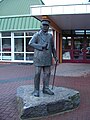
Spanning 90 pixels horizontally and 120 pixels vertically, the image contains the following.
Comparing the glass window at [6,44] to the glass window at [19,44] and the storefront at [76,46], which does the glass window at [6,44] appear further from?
the storefront at [76,46]

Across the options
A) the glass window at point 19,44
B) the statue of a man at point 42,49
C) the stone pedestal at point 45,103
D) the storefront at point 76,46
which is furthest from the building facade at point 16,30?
the stone pedestal at point 45,103

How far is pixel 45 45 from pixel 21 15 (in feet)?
51.0

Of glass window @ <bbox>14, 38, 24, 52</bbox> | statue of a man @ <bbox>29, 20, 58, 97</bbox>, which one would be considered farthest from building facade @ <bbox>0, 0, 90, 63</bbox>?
statue of a man @ <bbox>29, 20, 58, 97</bbox>

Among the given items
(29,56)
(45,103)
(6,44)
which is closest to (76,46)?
(29,56)

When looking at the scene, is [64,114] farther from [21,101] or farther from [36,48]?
[36,48]

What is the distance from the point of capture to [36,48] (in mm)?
6996

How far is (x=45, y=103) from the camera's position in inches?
255

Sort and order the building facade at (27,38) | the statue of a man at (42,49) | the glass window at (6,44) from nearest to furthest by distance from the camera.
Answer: the statue of a man at (42,49) → the building facade at (27,38) → the glass window at (6,44)

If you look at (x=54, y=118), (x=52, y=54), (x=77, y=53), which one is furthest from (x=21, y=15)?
(x=54, y=118)

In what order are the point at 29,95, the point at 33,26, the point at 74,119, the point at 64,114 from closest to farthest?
the point at 74,119 < the point at 64,114 < the point at 29,95 < the point at 33,26

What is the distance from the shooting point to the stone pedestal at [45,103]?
628cm

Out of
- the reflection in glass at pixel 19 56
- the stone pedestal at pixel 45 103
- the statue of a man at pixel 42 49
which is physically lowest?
the stone pedestal at pixel 45 103

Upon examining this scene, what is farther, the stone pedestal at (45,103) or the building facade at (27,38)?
the building facade at (27,38)

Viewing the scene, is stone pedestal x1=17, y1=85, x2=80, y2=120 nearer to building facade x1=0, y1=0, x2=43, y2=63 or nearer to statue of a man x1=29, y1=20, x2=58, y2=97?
statue of a man x1=29, y1=20, x2=58, y2=97
